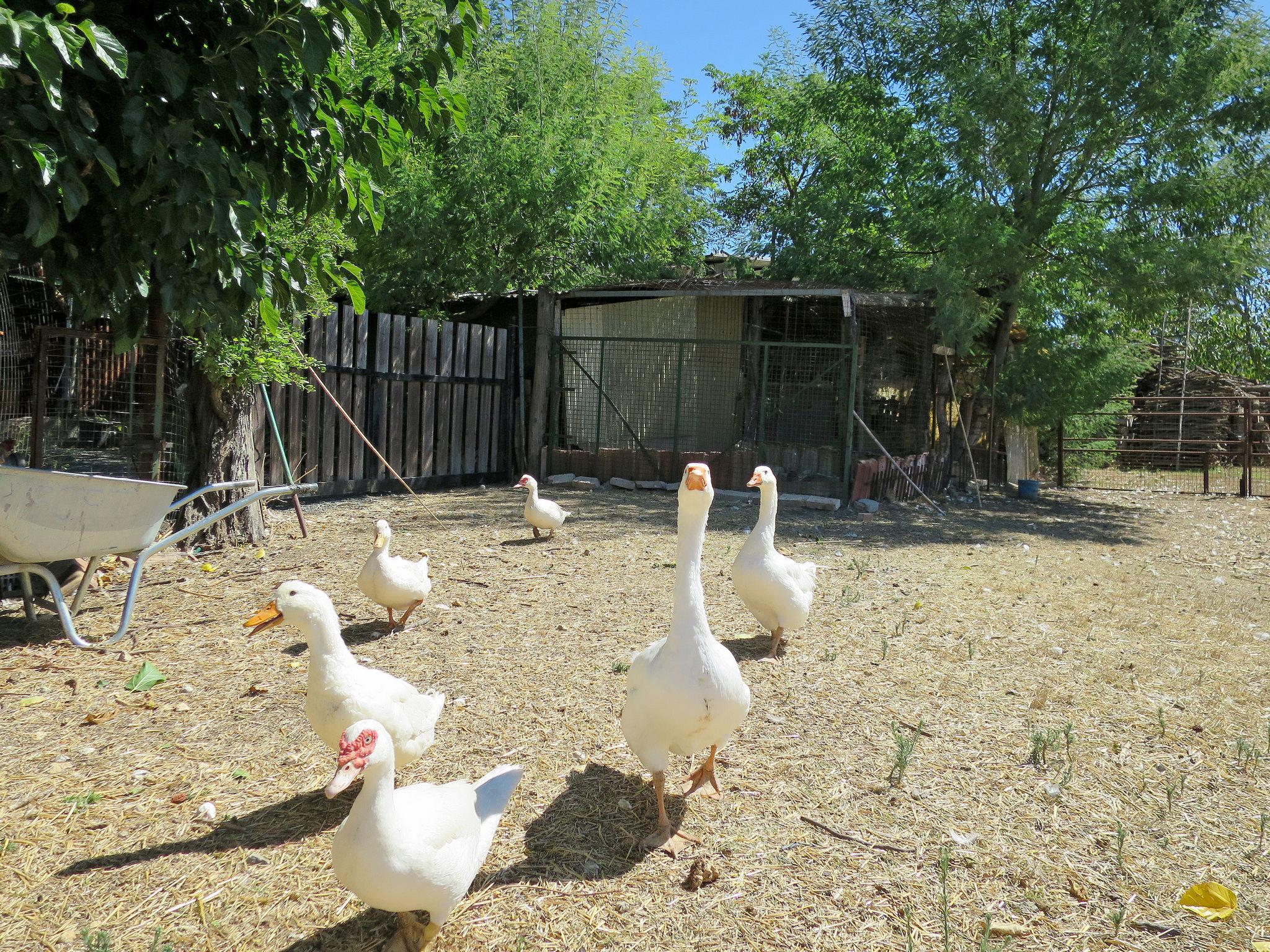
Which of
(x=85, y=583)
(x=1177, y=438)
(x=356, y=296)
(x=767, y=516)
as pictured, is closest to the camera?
(x=356, y=296)

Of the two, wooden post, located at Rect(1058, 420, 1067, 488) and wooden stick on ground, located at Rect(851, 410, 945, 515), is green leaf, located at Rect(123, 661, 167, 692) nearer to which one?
wooden stick on ground, located at Rect(851, 410, 945, 515)

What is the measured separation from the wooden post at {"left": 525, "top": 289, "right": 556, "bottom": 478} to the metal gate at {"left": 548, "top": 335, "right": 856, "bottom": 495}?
0.52 ft

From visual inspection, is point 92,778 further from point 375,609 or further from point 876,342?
point 876,342

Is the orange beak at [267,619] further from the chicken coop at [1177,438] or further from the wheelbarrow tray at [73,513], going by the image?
the chicken coop at [1177,438]

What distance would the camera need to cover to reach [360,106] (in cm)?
432

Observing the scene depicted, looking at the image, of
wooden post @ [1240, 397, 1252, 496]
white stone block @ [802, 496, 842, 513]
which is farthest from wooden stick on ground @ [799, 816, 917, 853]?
wooden post @ [1240, 397, 1252, 496]

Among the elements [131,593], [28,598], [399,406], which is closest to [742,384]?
[399,406]

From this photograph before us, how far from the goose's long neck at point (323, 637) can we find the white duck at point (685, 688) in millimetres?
1187

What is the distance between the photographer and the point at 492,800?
2963 millimetres

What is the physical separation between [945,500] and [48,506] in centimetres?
1329

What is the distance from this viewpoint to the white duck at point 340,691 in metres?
3.38

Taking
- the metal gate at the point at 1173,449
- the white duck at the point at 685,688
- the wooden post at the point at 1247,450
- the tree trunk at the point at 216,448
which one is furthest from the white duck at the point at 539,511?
the wooden post at the point at 1247,450

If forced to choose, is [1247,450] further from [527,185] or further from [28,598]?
[28,598]

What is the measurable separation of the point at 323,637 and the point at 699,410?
12224 mm
